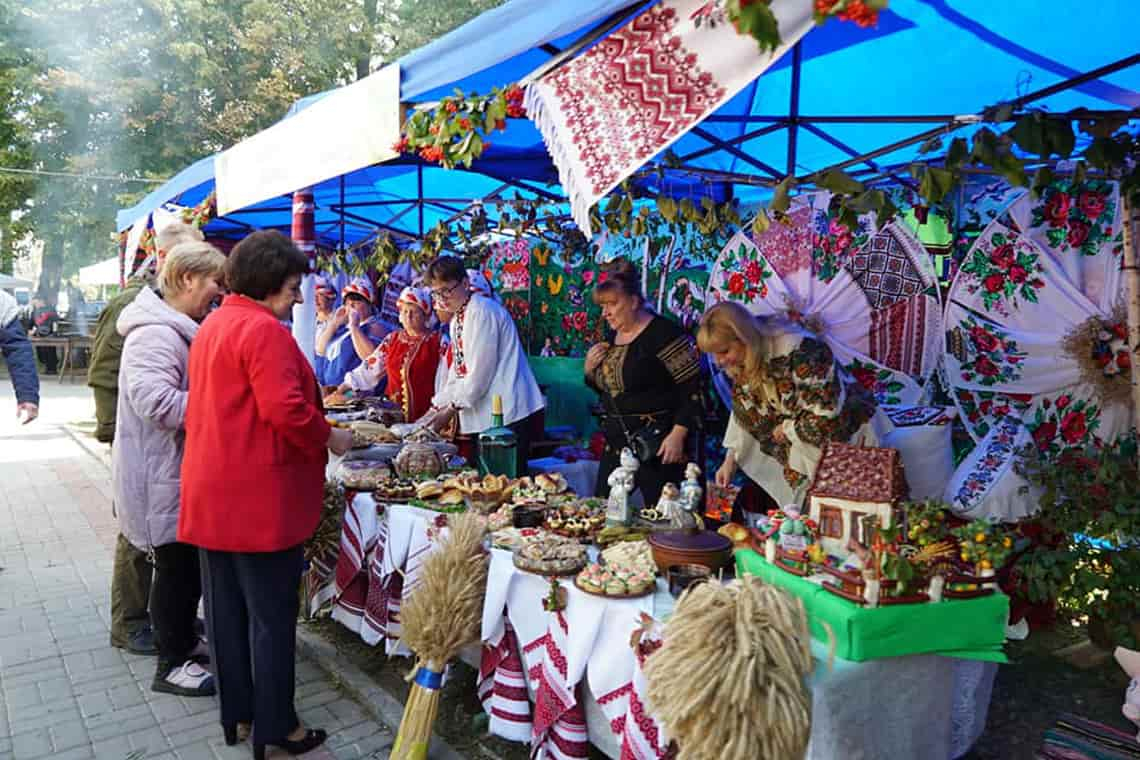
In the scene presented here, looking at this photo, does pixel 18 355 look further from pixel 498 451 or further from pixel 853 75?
pixel 853 75

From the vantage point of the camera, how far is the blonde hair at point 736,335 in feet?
10.6

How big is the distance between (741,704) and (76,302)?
27.6 meters

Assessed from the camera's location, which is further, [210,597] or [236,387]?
[210,597]

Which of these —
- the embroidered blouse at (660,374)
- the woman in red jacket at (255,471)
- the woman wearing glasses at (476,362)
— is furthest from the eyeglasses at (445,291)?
the woman in red jacket at (255,471)

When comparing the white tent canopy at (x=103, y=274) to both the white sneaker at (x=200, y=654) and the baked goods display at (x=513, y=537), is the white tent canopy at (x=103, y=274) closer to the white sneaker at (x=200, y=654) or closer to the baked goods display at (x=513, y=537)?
the white sneaker at (x=200, y=654)

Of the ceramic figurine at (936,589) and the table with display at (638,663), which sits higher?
the ceramic figurine at (936,589)

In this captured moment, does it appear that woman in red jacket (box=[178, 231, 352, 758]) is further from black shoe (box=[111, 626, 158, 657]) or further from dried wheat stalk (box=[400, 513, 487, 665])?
black shoe (box=[111, 626, 158, 657])

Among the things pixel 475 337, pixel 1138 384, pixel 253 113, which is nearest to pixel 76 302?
pixel 253 113

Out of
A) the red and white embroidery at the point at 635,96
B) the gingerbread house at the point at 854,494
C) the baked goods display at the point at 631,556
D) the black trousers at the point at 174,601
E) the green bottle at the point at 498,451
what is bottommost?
the black trousers at the point at 174,601

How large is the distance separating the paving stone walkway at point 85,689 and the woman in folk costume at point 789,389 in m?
1.94

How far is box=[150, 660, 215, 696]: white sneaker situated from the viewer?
316cm

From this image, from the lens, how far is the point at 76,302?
78.6ft

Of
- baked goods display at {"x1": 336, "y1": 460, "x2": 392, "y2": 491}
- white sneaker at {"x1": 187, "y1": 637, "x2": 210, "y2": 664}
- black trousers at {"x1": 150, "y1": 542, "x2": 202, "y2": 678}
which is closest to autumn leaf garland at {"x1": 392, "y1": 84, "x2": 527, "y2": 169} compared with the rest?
baked goods display at {"x1": 336, "y1": 460, "x2": 392, "y2": 491}

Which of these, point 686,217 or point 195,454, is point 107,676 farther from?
point 686,217
